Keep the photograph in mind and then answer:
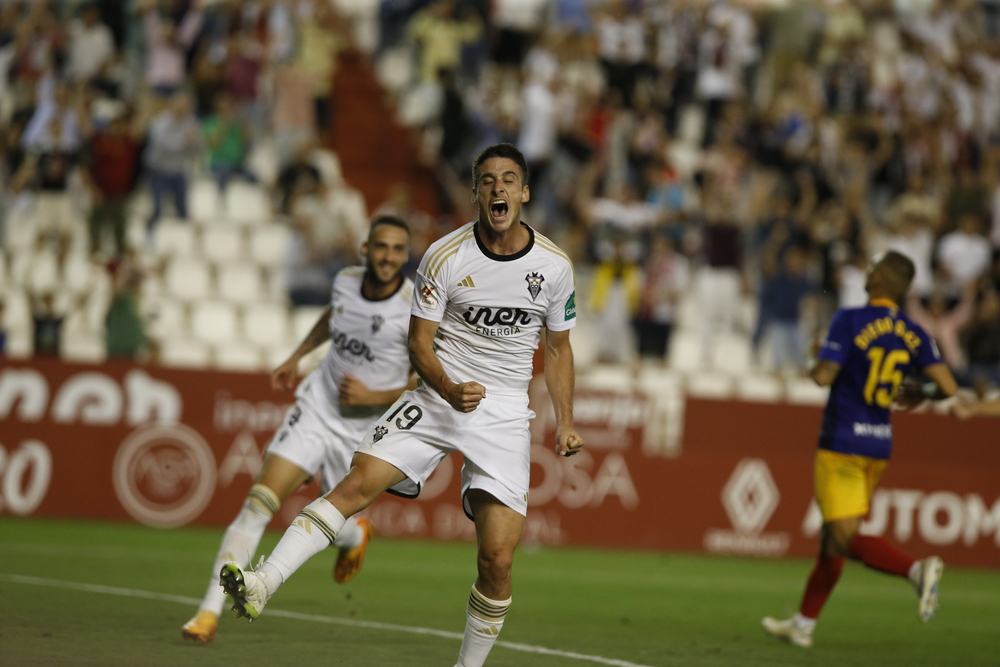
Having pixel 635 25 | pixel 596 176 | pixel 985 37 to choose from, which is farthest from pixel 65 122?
pixel 985 37

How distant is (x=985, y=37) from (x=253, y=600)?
68.1 ft

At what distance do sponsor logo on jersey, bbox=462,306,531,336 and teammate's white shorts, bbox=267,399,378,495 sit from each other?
2.26 m

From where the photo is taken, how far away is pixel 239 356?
1728 centimetres

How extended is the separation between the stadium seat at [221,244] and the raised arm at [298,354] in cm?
1043

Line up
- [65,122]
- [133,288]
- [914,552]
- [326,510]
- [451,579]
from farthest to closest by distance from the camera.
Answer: [65,122] → [133,288] → [914,552] → [451,579] → [326,510]

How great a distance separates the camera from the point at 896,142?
2064 centimetres

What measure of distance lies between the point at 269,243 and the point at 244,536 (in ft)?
37.8

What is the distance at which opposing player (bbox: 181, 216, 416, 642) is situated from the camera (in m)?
8.37

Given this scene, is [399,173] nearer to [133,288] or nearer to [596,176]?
[596,176]

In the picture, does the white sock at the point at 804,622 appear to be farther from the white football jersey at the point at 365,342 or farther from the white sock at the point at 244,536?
the white sock at the point at 244,536

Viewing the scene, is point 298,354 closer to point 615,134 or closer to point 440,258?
point 440,258

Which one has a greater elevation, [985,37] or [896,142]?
[985,37]

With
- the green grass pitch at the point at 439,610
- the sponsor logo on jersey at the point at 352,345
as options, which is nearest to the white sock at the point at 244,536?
the green grass pitch at the point at 439,610

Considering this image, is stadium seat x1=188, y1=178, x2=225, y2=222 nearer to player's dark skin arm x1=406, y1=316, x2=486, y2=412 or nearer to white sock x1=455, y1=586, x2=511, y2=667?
player's dark skin arm x1=406, y1=316, x2=486, y2=412
